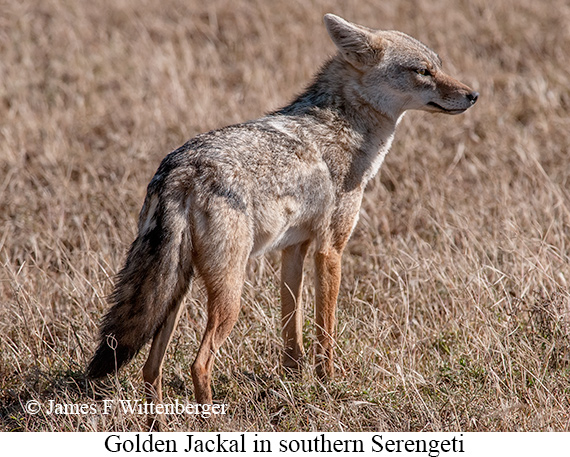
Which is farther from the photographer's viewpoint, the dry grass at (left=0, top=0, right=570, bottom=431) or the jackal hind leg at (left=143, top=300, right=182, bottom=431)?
the dry grass at (left=0, top=0, right=570, bottom=431)

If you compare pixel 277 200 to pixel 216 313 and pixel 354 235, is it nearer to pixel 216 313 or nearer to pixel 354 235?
pixel 216 313

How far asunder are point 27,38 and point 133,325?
347 inches

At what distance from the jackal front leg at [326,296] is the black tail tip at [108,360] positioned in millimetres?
1473

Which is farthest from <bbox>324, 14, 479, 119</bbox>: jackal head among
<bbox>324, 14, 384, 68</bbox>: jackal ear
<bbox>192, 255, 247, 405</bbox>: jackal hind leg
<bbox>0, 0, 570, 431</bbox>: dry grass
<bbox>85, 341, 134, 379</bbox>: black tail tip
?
<bbox>85, 341, 134, 379</bbox>: black tail tip

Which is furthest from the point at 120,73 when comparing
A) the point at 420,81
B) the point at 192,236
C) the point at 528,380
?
the point at 528,380

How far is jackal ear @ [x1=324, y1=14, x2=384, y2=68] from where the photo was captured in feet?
18.0

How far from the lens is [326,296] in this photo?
17.0ft

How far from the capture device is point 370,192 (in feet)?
25.5

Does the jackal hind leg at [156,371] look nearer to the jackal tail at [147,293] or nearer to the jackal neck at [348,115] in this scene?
the jackal tail at [147,293]

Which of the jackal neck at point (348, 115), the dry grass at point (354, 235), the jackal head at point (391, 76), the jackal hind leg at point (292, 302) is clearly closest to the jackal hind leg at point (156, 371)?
the dry grass at point (354, 235)

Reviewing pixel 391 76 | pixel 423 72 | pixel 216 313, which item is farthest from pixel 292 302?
pixel 423 72

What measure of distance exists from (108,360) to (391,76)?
9.35 feet

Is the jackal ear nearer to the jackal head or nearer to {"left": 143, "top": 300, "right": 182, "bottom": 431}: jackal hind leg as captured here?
the jackal head

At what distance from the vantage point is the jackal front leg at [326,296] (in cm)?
515
